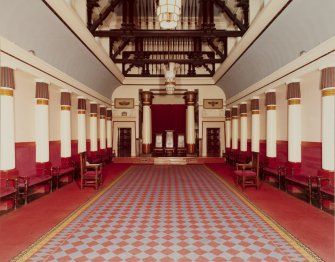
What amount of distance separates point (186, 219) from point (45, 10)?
5.03 metres

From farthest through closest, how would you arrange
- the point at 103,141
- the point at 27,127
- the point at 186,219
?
the point at 103,141 < the point at 27,127 < the point at 186,219

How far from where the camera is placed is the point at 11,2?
16.6 ft

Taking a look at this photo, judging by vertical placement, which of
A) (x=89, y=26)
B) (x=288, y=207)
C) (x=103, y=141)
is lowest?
(x=288, y=207)

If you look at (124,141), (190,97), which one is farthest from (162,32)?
(124,141)

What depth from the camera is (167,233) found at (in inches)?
169

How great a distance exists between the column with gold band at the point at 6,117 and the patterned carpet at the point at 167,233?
179 centimetres

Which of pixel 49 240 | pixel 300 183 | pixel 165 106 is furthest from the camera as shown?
pixel 165 106

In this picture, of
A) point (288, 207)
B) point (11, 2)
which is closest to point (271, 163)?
point (288, 207)

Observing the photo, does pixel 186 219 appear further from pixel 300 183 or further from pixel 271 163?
pixel 271 163

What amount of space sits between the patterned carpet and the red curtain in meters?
12.2

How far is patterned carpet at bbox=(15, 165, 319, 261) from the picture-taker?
11.5ft

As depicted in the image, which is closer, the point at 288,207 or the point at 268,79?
the point at 288,207

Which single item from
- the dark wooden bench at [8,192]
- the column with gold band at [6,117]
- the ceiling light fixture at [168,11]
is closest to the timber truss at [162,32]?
the ceiling light fixture at [168,11]

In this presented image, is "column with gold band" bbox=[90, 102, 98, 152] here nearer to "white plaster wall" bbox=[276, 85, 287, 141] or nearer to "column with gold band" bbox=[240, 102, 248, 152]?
"column with gold band" bbox=[240, 102, 248, 152]
